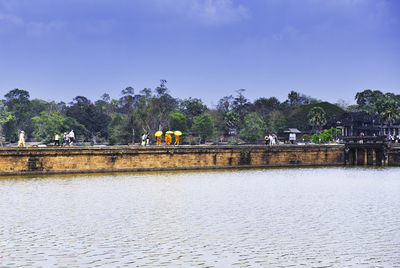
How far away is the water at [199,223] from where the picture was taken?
44.2 ft

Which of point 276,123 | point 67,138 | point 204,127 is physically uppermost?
point 276,123

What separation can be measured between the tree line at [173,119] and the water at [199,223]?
6308 cm

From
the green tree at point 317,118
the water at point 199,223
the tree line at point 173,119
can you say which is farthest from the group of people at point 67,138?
the green tree at point 317,118

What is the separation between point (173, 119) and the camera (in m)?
101

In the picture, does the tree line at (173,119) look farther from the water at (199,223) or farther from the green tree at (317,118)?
the water at (199,223)

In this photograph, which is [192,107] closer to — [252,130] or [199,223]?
[252,130]

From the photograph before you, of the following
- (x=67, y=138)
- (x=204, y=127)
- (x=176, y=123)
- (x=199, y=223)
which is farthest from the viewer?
(x=204, y=127)

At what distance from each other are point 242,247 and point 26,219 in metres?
9.37

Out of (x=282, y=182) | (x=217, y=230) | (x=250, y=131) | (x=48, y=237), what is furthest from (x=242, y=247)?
(x=250, y=131)

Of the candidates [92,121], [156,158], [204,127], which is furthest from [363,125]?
[156,158]

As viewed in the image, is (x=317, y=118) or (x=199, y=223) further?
(x=317, y=118)

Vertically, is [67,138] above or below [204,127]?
below

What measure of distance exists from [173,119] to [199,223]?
8298 cm

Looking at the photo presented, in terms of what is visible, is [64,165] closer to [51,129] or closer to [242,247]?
[242,247]
